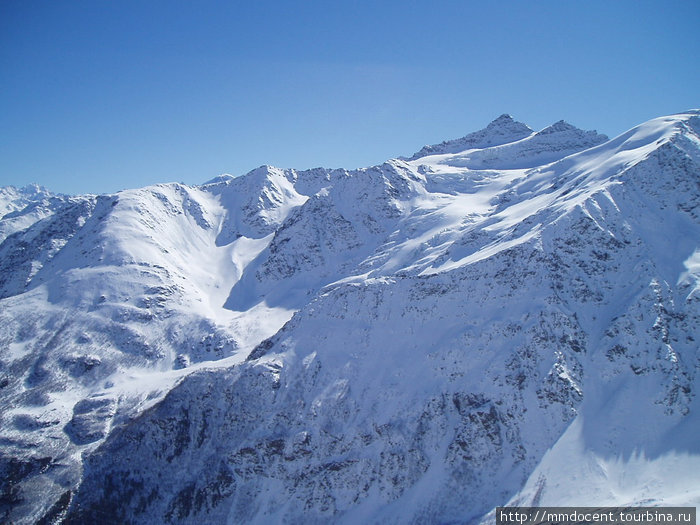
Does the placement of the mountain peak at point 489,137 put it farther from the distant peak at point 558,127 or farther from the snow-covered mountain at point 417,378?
the snow-covered mountain at point 417,378

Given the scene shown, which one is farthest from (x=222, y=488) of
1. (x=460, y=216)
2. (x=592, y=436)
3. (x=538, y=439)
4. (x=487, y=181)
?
(x=487, y=181)

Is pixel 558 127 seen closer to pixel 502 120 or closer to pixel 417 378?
pixel 502 120

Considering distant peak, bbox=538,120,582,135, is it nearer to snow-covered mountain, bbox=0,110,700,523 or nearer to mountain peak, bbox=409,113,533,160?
mountain peak, bbox=409,113,533,160

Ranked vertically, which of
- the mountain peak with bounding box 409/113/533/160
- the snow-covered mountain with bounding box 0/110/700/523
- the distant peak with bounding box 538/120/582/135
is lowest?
the snow-covered mountain with bounding box 0/110/700/523

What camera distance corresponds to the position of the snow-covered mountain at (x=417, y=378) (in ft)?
168

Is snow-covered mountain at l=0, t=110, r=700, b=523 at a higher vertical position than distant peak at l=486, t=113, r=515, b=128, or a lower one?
lower

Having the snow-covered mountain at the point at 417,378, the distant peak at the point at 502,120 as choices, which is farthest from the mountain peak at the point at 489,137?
the snow-covered mountain at the point at 417,378

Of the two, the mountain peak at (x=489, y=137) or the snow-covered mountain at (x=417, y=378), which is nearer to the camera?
the snow-covered mountain at (x=417, y=378)

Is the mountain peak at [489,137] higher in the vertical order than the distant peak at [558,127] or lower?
higher

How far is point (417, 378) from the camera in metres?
61.7

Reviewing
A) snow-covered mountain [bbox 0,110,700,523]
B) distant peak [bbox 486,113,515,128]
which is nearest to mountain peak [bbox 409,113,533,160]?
distant peak [bbox 486,113,515,128]

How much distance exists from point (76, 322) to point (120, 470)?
44.0 m

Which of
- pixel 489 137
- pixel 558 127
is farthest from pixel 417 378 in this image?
pixel 489 137

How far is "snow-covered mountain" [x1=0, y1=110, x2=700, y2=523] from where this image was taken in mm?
51312
